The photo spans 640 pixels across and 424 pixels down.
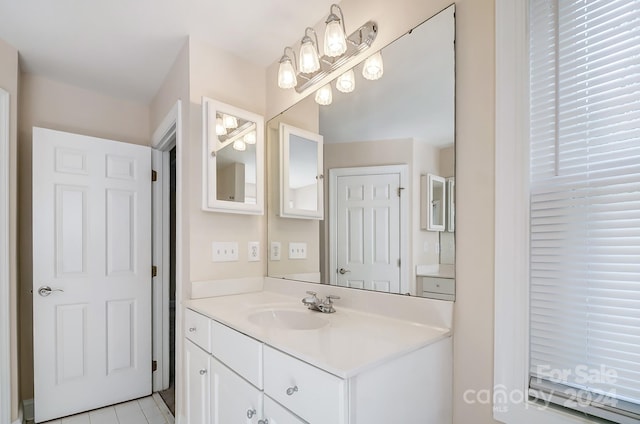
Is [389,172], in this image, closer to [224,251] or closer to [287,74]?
[287,74]

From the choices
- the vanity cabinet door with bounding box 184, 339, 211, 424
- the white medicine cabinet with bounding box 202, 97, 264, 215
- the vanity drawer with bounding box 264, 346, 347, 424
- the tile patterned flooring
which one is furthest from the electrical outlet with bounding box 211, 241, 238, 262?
the tile patterned flooring

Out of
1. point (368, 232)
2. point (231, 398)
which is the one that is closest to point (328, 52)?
point (368, 232)

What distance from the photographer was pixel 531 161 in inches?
39.0

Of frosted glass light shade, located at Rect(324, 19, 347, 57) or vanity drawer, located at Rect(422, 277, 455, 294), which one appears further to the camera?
frosted glass light shade, located at Rect(324, 19, 347, 57)

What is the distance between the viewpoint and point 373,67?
1.50 metres

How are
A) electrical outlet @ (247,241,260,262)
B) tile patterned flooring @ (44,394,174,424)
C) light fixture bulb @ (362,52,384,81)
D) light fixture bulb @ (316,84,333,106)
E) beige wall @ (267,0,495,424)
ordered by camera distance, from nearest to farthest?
beige wall @ (267,0,495,424) → light fixture bulb @ (362,52,384,81) → light fixture bulb @ (316,84,333,106) → electrical outlet @ (247,241,260,262) → tile patterned flooring @ (44,394,174,424)

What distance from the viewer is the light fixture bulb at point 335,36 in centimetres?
149

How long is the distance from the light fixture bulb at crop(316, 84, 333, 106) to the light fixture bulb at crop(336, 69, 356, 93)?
0.07 meters

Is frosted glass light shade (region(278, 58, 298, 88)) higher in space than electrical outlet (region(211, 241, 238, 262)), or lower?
higher

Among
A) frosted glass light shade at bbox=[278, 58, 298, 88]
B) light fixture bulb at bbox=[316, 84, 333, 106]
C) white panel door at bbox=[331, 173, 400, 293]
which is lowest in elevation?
white panel door at bbox=[331, 173, 400, 293]

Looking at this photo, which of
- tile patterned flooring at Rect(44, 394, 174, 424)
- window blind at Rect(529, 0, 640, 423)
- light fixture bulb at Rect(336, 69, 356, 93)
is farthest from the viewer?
tile patterned flooring at Rect(44, 394, 174, 424)

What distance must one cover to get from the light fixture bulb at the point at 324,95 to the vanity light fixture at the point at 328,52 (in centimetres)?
5

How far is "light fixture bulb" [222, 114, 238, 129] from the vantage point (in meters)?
Answer: 1.90

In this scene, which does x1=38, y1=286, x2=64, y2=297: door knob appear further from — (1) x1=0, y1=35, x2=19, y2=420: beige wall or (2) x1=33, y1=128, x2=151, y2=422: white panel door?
(1) x1=0, y1=35, x2=19, y2=420: beige wall
